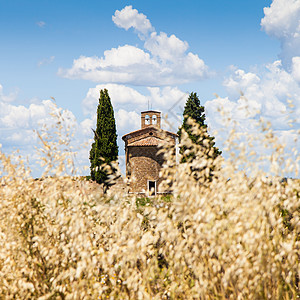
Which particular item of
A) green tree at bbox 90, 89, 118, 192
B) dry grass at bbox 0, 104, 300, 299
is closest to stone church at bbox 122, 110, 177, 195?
green tree at bbox 90, 89, 118, 192

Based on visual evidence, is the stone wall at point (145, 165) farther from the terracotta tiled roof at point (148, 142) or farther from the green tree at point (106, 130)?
the green tree at point (106, 130)

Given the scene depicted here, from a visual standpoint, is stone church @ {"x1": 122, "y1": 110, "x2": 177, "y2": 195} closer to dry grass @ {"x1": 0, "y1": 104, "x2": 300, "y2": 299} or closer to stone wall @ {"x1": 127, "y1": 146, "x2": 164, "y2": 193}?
stone wall @ {"x1": 127, "y1": 146, "x2": 164, "y2": 193}

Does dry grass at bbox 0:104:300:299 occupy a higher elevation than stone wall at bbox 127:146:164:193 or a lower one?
lower

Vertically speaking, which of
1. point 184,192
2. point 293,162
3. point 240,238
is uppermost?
point 293,162

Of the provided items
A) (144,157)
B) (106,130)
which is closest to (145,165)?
(144,157)

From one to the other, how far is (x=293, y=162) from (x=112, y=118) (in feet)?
86.5

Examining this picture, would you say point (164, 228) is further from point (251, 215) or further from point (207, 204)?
point (251, 215)

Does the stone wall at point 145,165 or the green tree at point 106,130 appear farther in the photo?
the stone wall at point 145,165

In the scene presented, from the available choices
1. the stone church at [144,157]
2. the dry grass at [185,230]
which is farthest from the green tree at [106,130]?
the dry grass at [185,230]

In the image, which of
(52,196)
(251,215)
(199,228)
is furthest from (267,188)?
(52,196)

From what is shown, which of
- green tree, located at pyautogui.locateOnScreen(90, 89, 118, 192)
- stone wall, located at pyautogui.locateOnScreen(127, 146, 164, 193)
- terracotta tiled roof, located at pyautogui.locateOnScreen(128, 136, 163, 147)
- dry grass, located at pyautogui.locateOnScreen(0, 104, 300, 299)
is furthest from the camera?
terracotta tiled roof, located at pyautogui.locateOnScreen(128, 136, 163, 147)

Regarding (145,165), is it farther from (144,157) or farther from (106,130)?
(106,130)

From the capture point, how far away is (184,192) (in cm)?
397

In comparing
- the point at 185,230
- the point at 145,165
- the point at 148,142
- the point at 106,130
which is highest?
the point at 106,130
